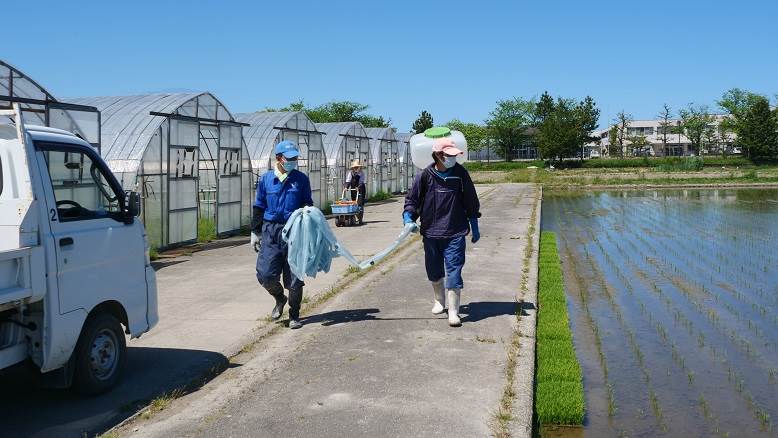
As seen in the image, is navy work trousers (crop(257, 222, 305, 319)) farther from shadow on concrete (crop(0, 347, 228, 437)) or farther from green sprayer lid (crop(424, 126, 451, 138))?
green sprayer lid (crop(424, 126, 451, 138))

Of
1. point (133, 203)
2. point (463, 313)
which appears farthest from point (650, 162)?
point (133, 203)

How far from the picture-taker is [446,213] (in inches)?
294

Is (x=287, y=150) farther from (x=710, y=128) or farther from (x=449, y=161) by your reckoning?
(x=710, y=128)

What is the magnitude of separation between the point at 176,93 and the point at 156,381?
12720 mm

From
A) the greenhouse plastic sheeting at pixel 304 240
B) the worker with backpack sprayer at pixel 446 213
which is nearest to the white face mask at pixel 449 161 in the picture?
the worker with backpack sprayer at pixel 446 213

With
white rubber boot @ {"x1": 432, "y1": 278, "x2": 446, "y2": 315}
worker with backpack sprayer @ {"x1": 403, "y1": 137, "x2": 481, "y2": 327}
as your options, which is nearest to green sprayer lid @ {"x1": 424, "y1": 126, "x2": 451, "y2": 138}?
worker with backpack sprayer @ {"x1": 403, "y1": 137, "x2": 481, "y2": 327}

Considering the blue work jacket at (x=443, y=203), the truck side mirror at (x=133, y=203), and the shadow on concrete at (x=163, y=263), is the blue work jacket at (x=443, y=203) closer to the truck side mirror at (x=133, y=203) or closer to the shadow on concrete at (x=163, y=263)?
the truck side mirror at (x=133, y=203)

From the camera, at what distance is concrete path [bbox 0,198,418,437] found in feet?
16.1

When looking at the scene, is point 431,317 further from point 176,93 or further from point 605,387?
point 176,93

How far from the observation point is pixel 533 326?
7414mm

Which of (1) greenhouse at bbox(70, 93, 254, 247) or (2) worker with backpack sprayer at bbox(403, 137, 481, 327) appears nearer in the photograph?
(2) worker with backpack sprayer at bbox(403, 137, 481, 327)

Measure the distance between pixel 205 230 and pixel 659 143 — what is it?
106 metres

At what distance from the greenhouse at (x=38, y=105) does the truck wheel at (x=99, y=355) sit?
631 centimetres

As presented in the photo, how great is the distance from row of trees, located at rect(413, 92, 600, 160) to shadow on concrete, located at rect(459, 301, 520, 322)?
67.0 metres
